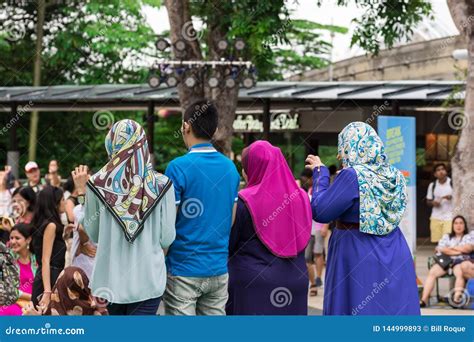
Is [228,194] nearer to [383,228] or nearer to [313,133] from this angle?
[383,228]

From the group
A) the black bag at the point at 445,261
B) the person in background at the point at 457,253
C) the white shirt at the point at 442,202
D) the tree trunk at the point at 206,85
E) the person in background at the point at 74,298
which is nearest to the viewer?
the person in background at the point at 74,298

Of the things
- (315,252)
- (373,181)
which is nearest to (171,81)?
(315,252)

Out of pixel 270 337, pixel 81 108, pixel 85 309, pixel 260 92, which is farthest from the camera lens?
pixel 81 108

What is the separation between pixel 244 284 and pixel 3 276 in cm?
135

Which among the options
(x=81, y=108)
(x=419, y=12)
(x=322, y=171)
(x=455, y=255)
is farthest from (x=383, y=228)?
(x=81, y=108)

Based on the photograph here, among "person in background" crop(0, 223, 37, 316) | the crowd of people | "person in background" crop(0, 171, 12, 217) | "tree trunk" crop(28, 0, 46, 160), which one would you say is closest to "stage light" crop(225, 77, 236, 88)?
"person in background" crop(0, 171, 12, 217)

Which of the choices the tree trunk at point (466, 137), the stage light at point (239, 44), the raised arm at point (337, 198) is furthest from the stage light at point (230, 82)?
the raised arm at point (337, 198)

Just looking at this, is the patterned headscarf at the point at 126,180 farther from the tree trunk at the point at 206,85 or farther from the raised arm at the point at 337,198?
the tree trunk at the point at 206,85

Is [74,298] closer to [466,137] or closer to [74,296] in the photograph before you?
[74,296]

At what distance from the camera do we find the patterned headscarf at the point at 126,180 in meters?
5.71

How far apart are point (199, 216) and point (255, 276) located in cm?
60

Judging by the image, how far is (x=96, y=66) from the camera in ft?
129

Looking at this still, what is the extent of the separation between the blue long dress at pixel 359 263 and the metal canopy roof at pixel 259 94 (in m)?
13.3

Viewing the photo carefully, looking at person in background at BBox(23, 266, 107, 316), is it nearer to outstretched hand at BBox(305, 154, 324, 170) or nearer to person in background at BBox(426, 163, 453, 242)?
outstretched hand at BBox(305, 154, 324, 170)
